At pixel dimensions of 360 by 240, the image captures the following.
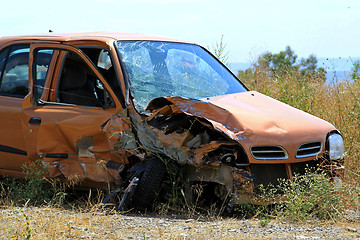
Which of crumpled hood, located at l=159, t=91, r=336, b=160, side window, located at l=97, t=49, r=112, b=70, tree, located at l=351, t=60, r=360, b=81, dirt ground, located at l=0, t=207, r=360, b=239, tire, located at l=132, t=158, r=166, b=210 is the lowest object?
dirt ground, located at l=0, t=207, r=360, b=239

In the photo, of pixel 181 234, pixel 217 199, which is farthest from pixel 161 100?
pixel 181 234

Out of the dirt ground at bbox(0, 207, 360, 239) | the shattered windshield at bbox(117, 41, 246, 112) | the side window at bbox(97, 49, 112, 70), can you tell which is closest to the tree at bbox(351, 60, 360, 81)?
the shattered windshield at bbox(117, 41, 246, 112)

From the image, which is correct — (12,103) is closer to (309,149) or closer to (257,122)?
(257,122)

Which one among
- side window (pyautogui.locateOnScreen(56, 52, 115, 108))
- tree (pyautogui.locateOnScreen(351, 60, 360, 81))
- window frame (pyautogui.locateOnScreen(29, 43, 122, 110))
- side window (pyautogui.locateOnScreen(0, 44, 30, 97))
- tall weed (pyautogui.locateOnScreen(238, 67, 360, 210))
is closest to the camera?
window frame (pyautogui.locateOnScreen(29, 43, 122, 110))

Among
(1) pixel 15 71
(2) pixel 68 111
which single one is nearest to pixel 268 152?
(2) pixel 68 111

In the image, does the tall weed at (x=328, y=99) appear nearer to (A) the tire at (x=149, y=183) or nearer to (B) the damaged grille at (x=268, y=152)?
(B) the damaged grille at (x=268, y=152)

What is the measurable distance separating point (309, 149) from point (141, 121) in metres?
1.69

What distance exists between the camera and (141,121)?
5.22 m

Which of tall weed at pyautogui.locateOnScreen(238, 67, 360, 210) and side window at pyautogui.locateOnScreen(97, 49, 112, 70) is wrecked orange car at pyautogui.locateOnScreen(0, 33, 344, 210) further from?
tall weed at pyautogui.locateOnScreen(238, 67, 360, 210)

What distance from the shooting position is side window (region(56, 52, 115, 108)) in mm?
5887

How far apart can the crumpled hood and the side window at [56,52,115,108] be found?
1186 mm

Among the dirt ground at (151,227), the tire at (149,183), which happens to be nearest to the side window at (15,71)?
the dirt ground at (151,227)

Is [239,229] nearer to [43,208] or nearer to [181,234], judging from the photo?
[181,234]

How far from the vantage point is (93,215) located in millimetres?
5086
